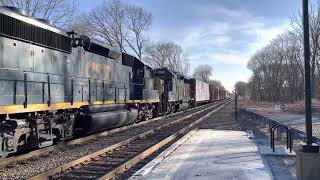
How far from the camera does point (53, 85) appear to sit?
492 inches

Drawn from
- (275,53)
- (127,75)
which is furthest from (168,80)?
(275,53)

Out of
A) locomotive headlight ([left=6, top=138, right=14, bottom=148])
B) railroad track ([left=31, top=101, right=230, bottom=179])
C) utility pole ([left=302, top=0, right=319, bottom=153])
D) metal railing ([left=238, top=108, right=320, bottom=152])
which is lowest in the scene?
railroad track ([left=31, top=101, right=230, bottom=179])

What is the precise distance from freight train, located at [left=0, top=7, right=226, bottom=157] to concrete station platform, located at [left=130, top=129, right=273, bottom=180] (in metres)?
3.43

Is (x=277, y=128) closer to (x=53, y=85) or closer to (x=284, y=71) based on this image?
(x=53, y=85)

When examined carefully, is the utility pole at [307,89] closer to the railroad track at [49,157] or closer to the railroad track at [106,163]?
the railroad track at [106,163]

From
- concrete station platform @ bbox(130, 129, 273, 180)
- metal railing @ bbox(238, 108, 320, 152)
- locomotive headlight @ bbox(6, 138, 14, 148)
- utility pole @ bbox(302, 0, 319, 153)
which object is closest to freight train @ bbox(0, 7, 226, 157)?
locomotive headlight @ bbox(6, 138, 14, 148)

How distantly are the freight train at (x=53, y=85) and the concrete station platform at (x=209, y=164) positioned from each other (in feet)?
11.2

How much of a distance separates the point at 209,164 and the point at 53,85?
5.54m

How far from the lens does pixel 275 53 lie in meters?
84.8

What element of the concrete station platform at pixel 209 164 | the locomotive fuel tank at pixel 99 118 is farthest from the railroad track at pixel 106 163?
the locomotive fuel tank at pixel 99 118

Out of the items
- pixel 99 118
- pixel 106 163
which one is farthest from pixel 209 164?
pixel 99 118

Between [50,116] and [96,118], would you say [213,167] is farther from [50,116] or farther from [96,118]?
[96,118]

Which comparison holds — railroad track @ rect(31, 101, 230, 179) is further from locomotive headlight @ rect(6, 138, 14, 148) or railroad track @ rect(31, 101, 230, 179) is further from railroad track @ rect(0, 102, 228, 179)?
locomotive headlight @ rect(6, 138, 14, 148)

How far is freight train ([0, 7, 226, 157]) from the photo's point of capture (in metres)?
10.2
